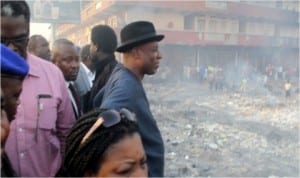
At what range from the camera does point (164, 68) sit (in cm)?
2133

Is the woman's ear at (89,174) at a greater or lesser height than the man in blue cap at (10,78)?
lesser

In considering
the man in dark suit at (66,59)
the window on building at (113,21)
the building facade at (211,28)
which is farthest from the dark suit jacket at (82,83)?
the window on building at (113,21)

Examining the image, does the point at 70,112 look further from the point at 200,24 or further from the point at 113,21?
the point at 200,24

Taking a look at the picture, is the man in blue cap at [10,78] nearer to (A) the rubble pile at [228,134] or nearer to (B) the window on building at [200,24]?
(A) the rubble pile at [228,134]

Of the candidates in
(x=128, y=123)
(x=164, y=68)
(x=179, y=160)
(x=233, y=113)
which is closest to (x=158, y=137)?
(x=128, y=123)

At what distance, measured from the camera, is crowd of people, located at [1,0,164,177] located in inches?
48.9

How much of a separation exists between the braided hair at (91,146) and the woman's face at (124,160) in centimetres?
1

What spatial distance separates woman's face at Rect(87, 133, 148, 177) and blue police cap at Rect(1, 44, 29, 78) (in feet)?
1.13

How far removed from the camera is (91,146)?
48.8 inches

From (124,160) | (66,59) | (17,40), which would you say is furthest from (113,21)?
(124,160)

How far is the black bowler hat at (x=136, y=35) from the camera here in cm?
226

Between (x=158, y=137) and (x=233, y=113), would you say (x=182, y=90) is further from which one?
(x=158, y=137)

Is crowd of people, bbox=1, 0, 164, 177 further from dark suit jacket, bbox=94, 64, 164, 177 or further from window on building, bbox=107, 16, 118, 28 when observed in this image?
window on building, bbox=107, 16, 118, 28

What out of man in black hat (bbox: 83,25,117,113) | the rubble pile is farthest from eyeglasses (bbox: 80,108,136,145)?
the rubble pile
